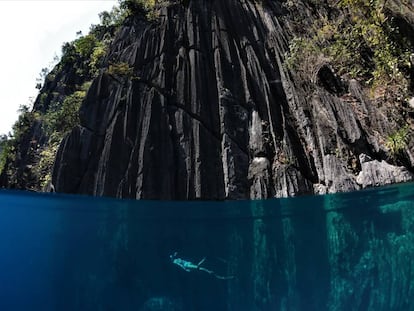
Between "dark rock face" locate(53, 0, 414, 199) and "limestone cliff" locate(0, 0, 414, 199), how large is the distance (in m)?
0.06

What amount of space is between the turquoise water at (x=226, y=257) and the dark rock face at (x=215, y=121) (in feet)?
4.08

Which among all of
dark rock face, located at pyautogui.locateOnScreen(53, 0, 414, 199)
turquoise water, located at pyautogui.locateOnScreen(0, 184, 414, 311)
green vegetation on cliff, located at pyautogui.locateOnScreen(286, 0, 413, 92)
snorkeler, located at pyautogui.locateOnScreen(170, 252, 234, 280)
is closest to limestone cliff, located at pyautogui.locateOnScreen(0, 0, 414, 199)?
dark rock face, located at pyautogui.locateOnScreen(53, 0, 414, 199)

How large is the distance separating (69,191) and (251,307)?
14.7 meters

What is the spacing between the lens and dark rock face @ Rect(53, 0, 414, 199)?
17.0 meters

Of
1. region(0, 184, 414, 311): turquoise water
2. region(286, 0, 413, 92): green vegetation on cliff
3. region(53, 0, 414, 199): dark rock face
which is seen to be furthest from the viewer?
region(286, 0, 413, 92): green vegetation on cliff

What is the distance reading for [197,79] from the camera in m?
20.9

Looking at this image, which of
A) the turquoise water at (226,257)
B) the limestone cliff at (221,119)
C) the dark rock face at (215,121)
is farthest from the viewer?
the dark rock face at (215,121)

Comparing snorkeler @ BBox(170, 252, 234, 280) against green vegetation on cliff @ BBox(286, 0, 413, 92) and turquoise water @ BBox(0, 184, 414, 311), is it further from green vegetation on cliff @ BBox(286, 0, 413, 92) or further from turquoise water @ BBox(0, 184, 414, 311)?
green vegetation on cliff @ BBox(286, 0, 413, 92)

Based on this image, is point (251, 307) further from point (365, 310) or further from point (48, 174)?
point (48, 174)

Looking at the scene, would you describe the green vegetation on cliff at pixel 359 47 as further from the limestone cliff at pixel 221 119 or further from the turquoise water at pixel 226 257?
the turquoise water at pixel 226 257

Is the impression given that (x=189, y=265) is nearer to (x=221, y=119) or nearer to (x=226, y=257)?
(x=226, y=257)

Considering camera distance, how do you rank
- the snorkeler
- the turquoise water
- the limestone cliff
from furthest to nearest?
the limestone cliff, the snorkeler, the turquoise water

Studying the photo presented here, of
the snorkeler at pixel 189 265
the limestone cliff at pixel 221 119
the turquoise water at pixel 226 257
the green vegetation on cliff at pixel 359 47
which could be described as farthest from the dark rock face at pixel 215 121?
the snorkeler at pixel 189 265

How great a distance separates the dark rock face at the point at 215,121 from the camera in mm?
17047
